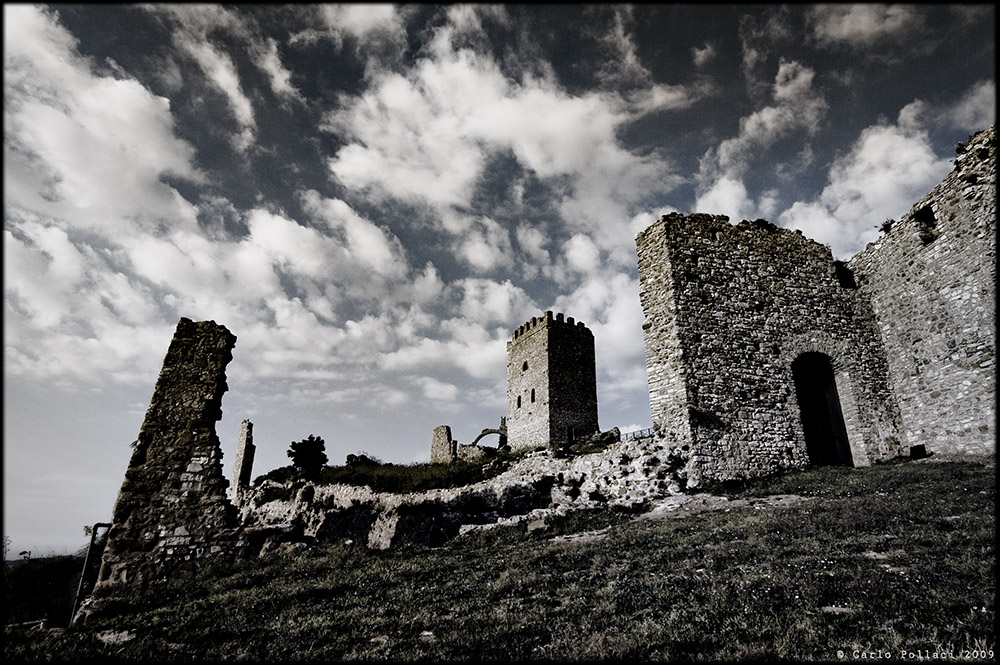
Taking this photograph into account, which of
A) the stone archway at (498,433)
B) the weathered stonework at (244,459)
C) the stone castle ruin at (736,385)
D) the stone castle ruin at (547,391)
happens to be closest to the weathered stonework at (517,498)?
the stone castle ruin at (736,385)

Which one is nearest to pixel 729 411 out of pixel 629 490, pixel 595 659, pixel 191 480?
pixel 629 490

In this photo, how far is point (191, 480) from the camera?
31.7 feet

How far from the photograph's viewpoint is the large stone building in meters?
11.9

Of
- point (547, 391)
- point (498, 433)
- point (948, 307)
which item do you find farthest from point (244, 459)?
point (948, 307)

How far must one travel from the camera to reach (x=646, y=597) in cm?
545

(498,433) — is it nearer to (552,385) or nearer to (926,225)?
(552,385)

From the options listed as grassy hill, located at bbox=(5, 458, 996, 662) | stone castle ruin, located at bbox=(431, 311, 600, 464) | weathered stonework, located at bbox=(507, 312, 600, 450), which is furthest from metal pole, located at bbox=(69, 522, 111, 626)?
weathered stonework, located at bbox=(507, 312, 600, 450)

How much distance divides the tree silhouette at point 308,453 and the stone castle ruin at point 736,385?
28.2ft

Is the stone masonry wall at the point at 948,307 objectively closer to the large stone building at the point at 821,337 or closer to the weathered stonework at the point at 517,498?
the large stone building at the point at 821,337

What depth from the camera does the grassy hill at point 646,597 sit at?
13.6 feet

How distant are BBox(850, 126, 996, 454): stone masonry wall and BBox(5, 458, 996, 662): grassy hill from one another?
9.11 feet

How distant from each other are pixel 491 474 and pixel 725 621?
12.1 metres

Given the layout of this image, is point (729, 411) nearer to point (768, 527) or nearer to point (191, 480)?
point (768, 527)

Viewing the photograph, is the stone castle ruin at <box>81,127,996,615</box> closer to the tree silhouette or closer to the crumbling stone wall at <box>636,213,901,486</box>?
the crumbling stone wall at <box>636,213,901,486</box>
